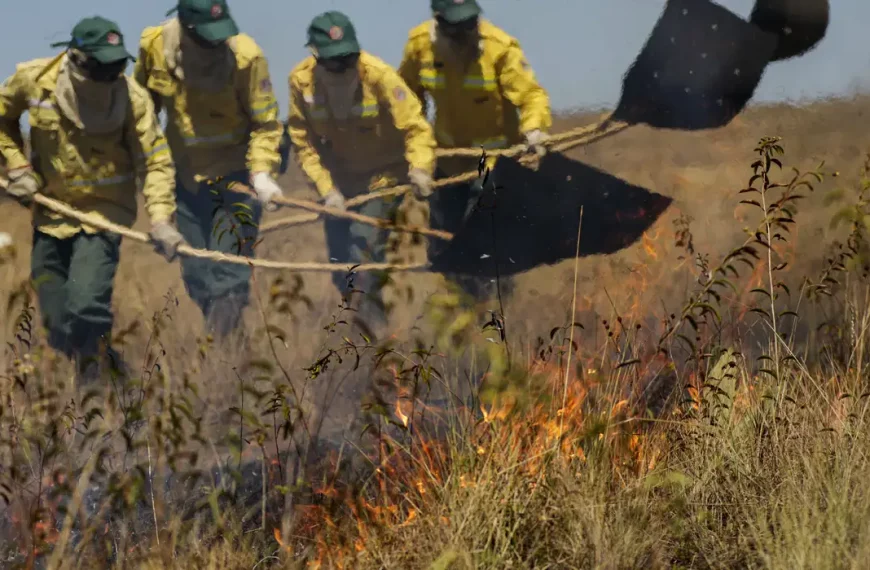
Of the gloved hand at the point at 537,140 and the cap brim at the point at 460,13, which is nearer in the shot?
the cap brim at the point at 460,13

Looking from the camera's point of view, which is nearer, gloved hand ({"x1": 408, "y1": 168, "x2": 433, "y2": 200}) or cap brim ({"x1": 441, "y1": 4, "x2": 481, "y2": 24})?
cap brim ({"x1": 441, "y1": 4, "x2": 481, "y2": 24})

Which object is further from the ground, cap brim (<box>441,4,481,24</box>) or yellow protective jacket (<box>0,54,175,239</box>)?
cap brim (<box>441,4,481,24</box>)

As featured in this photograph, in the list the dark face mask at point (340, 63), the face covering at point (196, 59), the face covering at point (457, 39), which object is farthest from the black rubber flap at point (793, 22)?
the face covering at point (196, 59)

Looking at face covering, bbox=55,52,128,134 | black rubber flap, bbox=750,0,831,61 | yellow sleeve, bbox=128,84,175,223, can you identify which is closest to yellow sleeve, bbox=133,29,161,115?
yellow sleeve, bbox=128,84,175,223

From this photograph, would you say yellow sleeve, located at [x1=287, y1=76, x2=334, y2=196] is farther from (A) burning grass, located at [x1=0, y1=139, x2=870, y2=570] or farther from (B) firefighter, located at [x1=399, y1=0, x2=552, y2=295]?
(A) burning grass, located at [x1=0, y1=139, x2=870, y2=570]

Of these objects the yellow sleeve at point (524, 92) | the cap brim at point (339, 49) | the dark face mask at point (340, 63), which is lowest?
the yellow sleeve at point (524, 92)

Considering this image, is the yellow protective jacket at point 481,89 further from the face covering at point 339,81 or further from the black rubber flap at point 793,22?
the black rubber flap at point 793,22

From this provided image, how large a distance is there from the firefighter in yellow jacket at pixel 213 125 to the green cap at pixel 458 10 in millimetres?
1043

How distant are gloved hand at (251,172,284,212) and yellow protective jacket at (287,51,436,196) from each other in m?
0.32

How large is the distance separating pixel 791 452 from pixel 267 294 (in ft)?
13.9

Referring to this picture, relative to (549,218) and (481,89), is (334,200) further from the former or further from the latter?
(549,218)

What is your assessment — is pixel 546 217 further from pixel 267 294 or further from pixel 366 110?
pixel 267 294

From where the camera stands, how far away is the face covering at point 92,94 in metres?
5.62

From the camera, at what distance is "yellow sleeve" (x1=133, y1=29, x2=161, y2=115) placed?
20.4 ft
